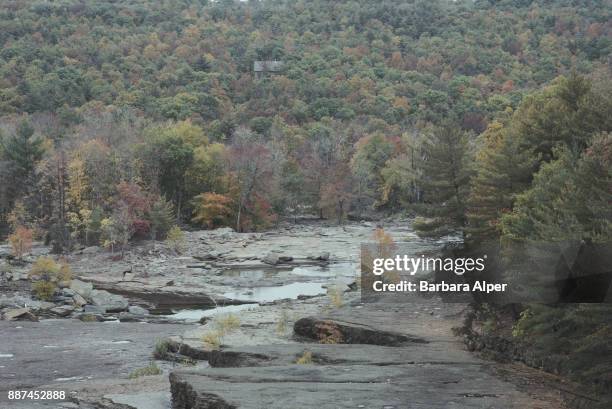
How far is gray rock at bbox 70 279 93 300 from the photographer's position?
36.6m

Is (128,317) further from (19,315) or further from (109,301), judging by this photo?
(19,315)

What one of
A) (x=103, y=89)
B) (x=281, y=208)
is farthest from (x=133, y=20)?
(x=281, y=208)

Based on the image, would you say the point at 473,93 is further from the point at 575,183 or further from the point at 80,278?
the point at 575,183

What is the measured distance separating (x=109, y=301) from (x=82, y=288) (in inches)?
113

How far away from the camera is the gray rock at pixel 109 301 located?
3433 centimetres

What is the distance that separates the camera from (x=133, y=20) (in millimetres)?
183000

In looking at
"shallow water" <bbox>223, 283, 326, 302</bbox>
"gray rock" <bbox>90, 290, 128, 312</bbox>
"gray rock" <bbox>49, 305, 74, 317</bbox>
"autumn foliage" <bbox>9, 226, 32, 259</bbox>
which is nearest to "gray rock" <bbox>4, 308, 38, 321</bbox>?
"gray rock" <bbox>49, 305, 74, 317</bbox>

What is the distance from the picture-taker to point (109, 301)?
117 ft

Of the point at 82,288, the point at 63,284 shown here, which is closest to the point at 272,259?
the point at 82,288

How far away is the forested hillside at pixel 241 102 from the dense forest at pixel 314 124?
356mm

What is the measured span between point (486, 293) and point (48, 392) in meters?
13.4

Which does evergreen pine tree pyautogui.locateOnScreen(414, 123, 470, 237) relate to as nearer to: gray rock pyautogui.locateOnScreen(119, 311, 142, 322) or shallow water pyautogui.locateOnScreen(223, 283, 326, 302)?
shallow water pyautogui.locateOnScreen(223, 283, 326, 302)

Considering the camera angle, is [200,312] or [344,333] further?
[200,312]

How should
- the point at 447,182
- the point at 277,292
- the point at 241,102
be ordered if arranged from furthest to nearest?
the point at 241,102, the point at 277,292, the point at 447,182
